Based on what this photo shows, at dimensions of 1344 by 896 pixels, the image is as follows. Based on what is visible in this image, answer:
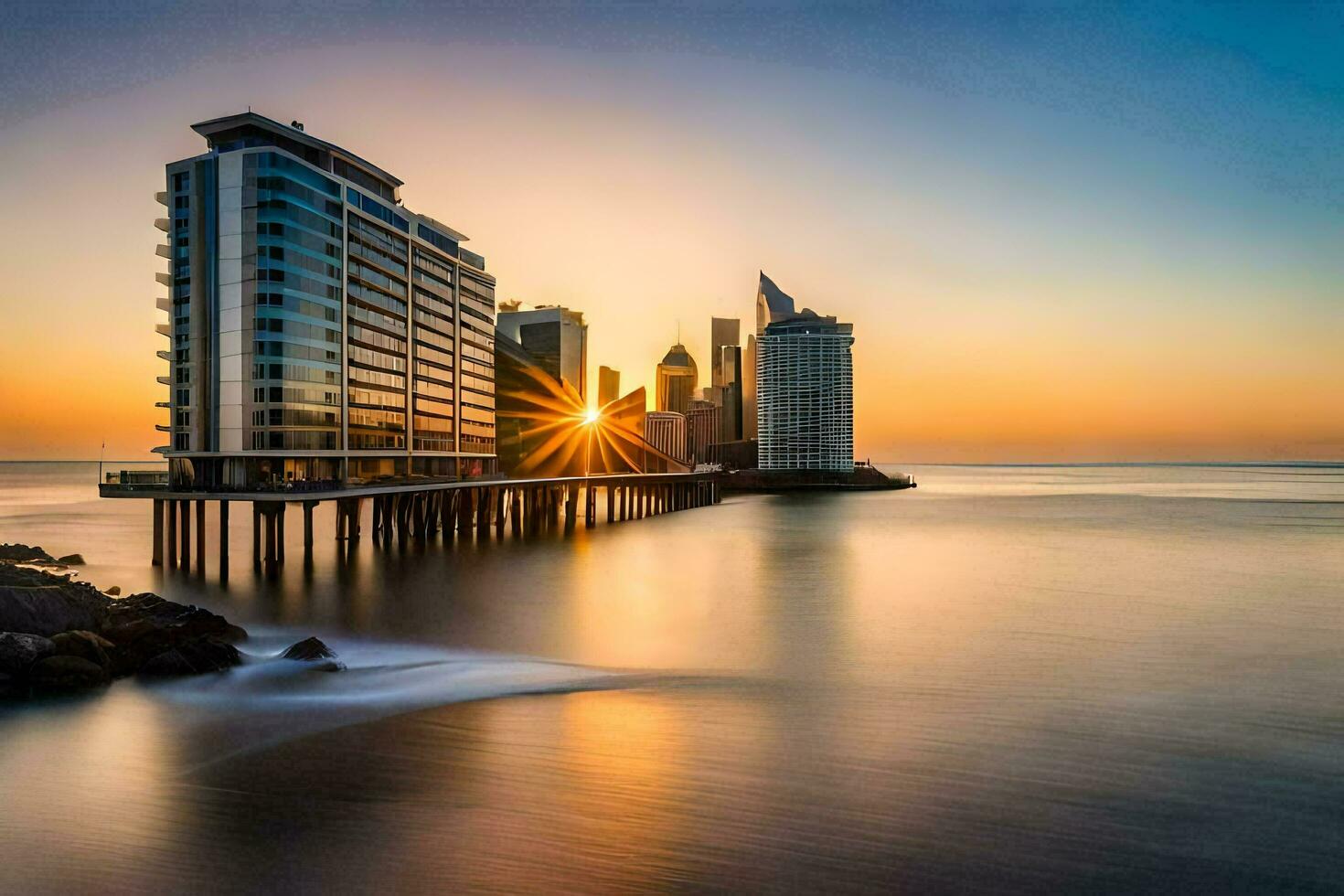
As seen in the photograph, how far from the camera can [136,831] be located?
1152 centimetres

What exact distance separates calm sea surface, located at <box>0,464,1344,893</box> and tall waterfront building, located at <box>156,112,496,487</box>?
34.0 feet

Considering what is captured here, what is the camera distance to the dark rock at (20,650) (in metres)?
17.6

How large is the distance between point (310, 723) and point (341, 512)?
39.5 m

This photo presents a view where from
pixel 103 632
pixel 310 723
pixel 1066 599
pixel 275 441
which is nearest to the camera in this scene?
pixel 310 723

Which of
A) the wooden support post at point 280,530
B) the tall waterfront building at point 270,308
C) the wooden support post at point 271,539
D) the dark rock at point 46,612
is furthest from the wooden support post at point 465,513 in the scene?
the dark rock at point 46,612

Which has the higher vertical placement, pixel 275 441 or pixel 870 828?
pixel 275 441

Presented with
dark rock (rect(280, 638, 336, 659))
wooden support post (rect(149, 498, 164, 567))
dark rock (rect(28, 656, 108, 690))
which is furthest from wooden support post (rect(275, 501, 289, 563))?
dark rock (rect(28, 656, 108, 690))

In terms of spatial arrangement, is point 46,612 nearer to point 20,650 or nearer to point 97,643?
point 20,650

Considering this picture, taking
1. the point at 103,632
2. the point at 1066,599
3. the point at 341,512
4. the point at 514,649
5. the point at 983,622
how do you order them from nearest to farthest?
1. the point at 103,632
2. the point at 514,649
3. the point at 983,622
4. the point at 1066,599
5. the point at 341,512

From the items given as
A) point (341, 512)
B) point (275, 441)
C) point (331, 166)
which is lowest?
point (341, 512)

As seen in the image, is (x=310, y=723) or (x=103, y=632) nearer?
(x=310, y=723)

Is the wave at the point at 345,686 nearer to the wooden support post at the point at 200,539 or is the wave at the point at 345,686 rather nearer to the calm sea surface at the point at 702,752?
the calm sea surface at the point at 702,752

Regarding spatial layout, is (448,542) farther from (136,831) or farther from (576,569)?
(136,831)

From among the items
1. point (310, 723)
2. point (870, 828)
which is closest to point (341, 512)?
point (310, 723)
